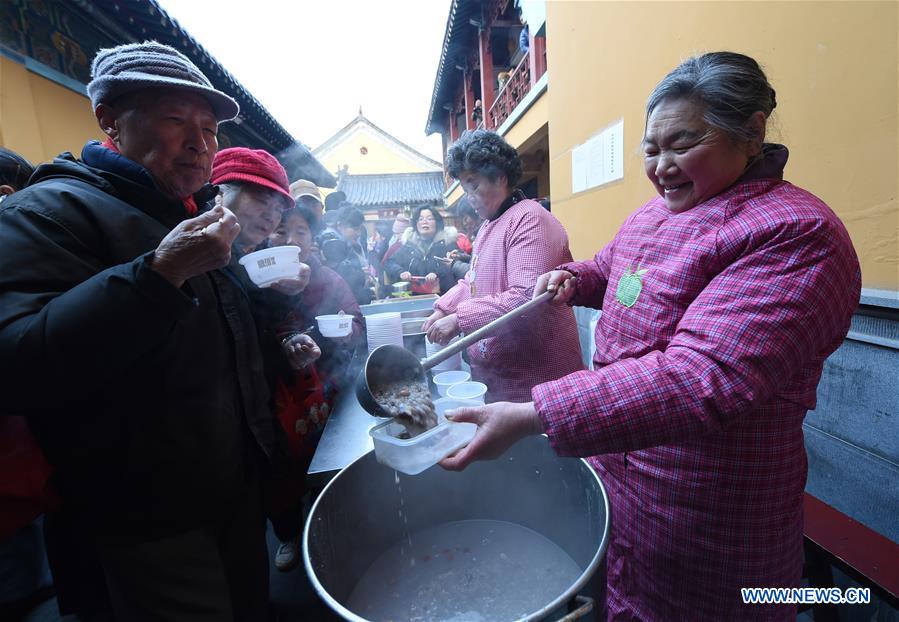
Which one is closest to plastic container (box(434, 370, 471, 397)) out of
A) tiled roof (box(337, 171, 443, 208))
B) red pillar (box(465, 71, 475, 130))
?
red pillar (box(465, 71, 475, 130))

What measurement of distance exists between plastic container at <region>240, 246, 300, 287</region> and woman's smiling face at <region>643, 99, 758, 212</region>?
5.29 feet

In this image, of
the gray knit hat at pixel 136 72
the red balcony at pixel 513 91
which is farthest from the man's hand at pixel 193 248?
the red balcony at pixel 513 91

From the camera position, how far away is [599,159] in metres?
4.23

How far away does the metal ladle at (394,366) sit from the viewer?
1372 millimetres

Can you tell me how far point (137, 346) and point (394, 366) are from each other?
31.8 inches

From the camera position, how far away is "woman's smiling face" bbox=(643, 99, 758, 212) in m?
1.08

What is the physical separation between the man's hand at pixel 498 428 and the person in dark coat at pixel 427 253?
5.19m

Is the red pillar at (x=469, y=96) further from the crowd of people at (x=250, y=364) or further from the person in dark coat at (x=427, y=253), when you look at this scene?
the crowd of people at (x=250, y=364)

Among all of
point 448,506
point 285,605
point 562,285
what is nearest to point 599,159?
point 562,285

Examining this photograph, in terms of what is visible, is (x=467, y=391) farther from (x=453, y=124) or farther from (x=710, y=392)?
(x=453, y=124)

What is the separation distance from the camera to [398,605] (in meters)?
1.33

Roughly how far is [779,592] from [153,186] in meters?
2.30

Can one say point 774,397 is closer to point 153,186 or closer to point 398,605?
point 398,605

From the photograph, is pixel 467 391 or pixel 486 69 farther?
pixel 486 69
